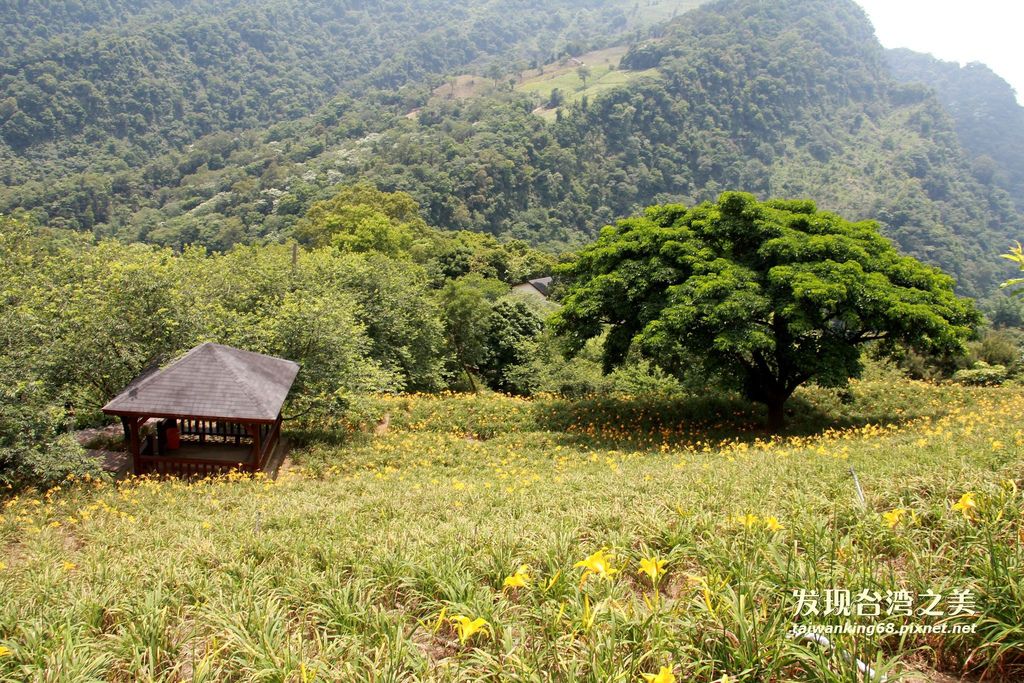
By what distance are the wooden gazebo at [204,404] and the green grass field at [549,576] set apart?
330 centimetres

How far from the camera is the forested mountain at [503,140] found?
85875mm

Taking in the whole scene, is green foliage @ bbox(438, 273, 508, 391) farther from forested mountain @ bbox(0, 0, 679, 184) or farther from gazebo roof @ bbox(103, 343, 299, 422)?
forested mountain @ bbox(0, 0, 679, 184)

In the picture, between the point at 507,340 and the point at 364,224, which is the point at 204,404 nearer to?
the point at 507,340

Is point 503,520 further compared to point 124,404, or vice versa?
point 124,404

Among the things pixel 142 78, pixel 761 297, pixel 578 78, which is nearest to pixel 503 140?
pixel 578 78

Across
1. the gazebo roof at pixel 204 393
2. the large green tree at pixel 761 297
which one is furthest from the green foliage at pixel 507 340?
the gazebo roof at pixel 204 393

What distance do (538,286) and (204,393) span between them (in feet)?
106

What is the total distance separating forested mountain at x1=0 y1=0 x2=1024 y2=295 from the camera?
85875 millimetres

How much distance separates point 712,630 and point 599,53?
187m

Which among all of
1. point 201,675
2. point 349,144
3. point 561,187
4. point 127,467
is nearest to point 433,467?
point 127,467

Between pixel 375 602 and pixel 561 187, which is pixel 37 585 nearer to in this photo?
pixel 375 602

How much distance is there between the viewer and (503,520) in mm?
5312

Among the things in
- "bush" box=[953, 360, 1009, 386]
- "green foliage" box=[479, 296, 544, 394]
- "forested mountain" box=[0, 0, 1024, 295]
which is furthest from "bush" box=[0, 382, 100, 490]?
"forested mountain" box=[0, 0, 1024, 295]

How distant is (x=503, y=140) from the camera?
9556 centimetres
